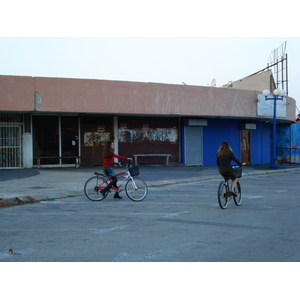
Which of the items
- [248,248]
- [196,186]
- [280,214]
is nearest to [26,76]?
[196,186]

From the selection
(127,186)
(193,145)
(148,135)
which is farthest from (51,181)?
(193,145)

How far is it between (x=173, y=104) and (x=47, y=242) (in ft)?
52.7

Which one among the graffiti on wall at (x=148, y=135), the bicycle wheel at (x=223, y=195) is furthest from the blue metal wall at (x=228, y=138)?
the bicycle wheel at (x=223, y=195)

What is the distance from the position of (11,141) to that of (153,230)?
48.6ft

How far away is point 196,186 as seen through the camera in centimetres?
1541

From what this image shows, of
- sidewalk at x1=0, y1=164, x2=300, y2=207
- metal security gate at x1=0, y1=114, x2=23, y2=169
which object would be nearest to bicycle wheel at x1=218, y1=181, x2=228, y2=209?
sidewalk at x1=0, y1=164, x2=300, y2=207

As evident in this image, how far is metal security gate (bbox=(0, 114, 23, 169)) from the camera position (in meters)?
20.0

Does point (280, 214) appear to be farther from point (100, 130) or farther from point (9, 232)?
point (100, 130)

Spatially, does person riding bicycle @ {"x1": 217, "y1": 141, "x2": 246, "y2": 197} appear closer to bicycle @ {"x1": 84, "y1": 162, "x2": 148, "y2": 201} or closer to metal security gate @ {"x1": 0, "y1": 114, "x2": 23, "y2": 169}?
bicycle @ {"x1": 84, "y1": 162, "x2": 148, "y2": 201}

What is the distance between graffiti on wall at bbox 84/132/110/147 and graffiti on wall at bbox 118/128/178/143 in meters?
0.87

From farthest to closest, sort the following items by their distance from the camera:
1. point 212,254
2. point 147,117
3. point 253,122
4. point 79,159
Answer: point 253,122 → point 147,117 → point 79,159 → point 212,254

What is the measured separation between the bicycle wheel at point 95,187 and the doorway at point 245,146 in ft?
55.5

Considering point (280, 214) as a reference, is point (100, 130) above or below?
above

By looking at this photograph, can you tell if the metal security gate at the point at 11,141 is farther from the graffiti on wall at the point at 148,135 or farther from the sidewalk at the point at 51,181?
the graffiti on wall at the point at 148,135
